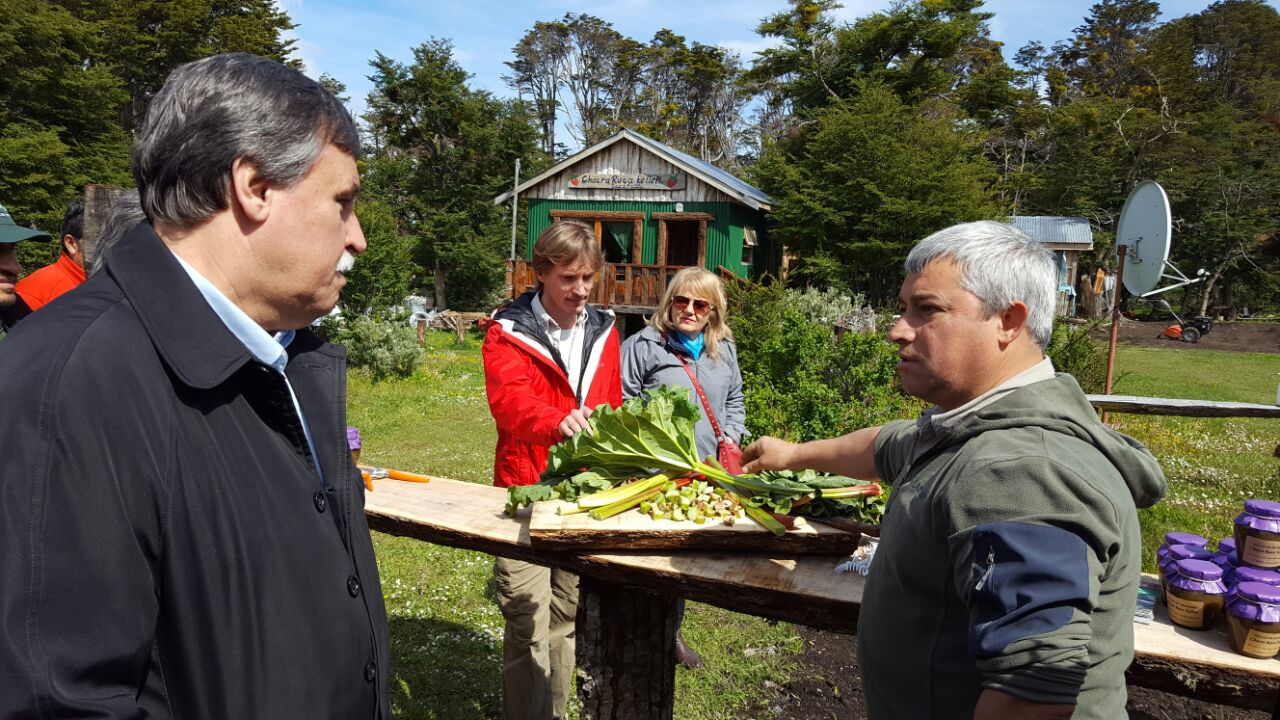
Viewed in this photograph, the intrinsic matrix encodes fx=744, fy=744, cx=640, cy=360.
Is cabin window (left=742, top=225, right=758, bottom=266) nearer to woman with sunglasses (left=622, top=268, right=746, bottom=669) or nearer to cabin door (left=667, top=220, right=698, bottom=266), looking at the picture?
cabin door (left=667, top=220, right=698, bottom=266)

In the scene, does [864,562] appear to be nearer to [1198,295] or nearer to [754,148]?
[1198,295]

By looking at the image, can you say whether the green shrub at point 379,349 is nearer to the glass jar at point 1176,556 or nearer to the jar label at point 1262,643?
the glass jar at point 1176,556

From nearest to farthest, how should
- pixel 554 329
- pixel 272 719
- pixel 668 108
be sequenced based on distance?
pixel 272 719, pixel 554 329, pixel 668 108

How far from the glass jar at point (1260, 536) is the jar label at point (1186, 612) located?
0.20 meters

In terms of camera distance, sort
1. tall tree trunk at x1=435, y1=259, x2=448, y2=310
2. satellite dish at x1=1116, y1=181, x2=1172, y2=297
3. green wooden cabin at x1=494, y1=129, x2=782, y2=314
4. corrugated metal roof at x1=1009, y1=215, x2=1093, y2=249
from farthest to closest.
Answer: tall tree trunk at x1=435, y1=259, x2=448, y2=310 → corrugated metal roof at x1=1009, y1=215, x2=1093, y2=249 → green wooden cabin at x1=494, y1=129, x2=782, y2=314 → satellite dish at x1=1116, y1=181, x2=1172, y2=297

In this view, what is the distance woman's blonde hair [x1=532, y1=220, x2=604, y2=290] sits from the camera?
3635mm

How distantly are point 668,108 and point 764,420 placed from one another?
50.3m

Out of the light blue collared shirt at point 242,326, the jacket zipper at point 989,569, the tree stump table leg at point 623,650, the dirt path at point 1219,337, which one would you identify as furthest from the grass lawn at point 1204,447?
the light blue collared shirt at point 242,326

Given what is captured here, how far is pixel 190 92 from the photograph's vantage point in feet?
4.45

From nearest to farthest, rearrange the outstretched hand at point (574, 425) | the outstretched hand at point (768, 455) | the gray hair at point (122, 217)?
the gray hair at point (122, 217)
the outstretched hand at point (768, 455)
the outstretched hand at point (574, 425)

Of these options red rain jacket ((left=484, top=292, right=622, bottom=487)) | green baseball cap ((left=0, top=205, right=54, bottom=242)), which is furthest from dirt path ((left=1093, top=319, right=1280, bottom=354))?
green baseball cap ((left=0, top=205, right=54, bottom=242))

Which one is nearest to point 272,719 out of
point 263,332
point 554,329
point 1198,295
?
point 263,332

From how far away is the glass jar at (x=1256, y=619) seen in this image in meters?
2.05

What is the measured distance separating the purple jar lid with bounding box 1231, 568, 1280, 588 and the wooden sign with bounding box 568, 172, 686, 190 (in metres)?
22.6
